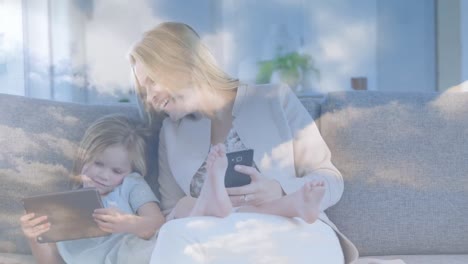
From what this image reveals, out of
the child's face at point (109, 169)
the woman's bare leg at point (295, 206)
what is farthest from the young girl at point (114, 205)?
the woman's bare leg at point (295, 206)

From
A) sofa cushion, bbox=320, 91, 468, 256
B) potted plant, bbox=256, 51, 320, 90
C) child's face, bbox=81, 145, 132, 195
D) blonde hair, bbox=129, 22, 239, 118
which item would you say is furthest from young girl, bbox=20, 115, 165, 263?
sofa cushion, bbox=320, 91, 468, 256

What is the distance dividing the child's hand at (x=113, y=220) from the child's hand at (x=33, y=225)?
0.12 metres

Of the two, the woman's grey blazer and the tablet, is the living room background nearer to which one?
the woman's grey blazer

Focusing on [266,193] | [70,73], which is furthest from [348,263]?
[70,73]

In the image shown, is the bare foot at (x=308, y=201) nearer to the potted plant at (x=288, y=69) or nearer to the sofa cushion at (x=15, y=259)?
the potted plant at (x=288, y=69)

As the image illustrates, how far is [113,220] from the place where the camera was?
4.50 feet

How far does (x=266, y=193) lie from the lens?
1376 mm

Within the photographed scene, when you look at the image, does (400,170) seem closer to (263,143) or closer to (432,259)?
(432,259)

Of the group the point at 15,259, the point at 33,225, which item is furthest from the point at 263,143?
the point at 15,259

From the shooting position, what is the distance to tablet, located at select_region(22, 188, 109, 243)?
135 centimetres

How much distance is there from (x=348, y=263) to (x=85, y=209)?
0.61 metres

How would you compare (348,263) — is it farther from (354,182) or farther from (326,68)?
(326,68)

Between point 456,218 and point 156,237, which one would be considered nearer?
point 156,237

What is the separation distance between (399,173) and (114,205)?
2.48ft
